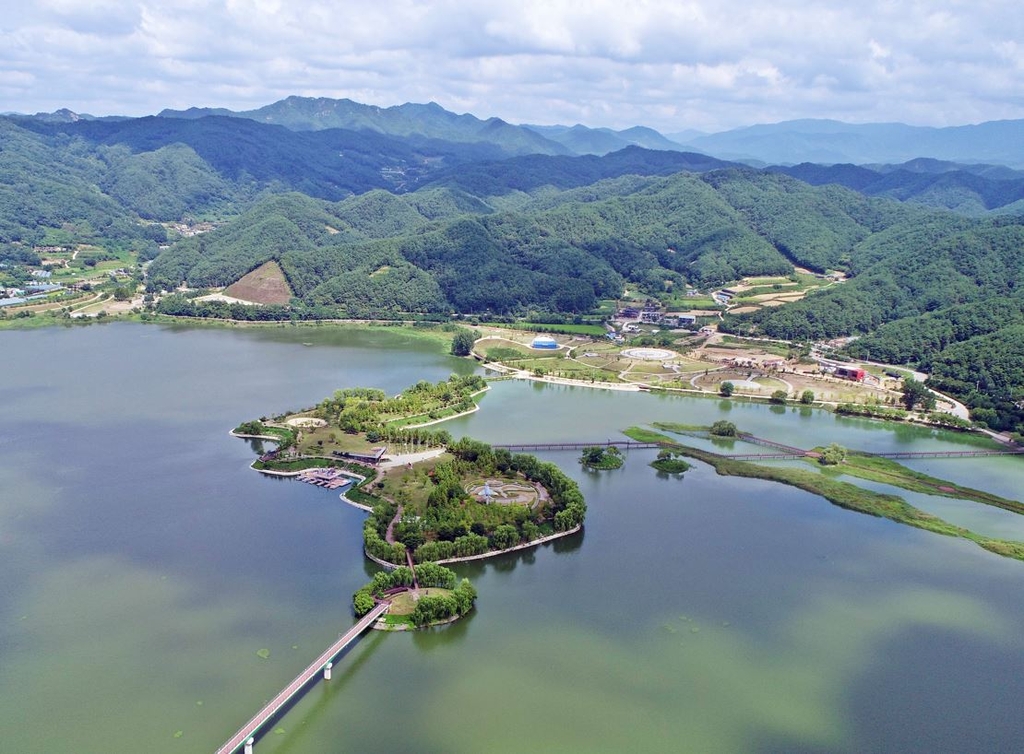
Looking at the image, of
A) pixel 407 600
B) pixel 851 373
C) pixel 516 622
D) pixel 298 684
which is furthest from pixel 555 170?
pixel 298 684

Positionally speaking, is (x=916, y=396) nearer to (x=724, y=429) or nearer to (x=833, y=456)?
(x=833, y=456)

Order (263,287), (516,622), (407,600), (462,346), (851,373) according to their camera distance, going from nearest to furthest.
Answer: (516,622) → (407,600) → (851,373) → (462,346) → (263,287)

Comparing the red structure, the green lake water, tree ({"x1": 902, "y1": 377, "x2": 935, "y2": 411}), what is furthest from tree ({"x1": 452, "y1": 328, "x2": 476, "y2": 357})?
tree ({"x1": 902, "y1": 377, "x2": 935, "y2": 411})

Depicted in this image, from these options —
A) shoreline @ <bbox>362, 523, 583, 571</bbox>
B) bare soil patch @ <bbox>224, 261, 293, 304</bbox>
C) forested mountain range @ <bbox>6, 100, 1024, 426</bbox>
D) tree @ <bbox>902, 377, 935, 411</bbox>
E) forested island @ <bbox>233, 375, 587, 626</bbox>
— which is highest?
forested mountain range @ <bbox>6, 100, 1024, 426</bbox>

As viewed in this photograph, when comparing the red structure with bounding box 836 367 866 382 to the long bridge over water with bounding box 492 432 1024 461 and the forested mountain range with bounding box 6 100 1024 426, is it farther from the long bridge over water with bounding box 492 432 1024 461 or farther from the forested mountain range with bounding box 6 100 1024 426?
the long bridge over water with bounding box 492 432 1024 461

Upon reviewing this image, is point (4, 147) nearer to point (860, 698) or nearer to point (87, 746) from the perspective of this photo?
point (87, 746)

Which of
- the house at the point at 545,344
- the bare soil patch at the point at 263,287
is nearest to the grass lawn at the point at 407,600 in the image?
the house at the point at 545,344
